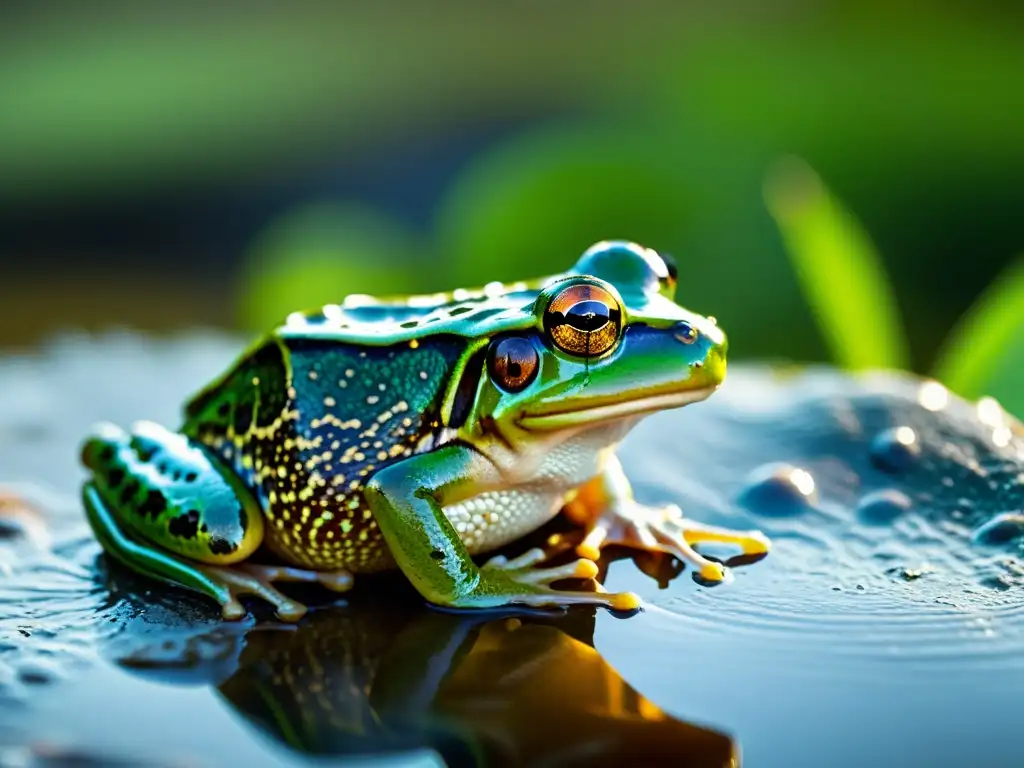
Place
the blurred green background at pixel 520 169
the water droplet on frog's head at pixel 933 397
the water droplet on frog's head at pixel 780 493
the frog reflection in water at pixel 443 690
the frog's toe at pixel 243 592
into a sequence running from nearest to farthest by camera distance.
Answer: the frog reflection in water at pixel 443 690 → the frog's toe at pixel 243 592 → the water droplet on frog's head at pixel 780 493 → the water droplet on frog's head at pixel 933 397 → the blurred green background at pixel 520 169

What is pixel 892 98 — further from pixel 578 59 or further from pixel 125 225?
pixel 125 225

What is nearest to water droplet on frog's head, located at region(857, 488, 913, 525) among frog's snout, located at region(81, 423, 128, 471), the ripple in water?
the ripple in water

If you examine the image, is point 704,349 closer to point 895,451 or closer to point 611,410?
point 611,410

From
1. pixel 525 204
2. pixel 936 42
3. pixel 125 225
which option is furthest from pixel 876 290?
pixel 125 225

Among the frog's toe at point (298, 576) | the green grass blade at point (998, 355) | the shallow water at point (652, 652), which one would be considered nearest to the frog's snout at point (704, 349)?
the shallow water at point (652, 652)

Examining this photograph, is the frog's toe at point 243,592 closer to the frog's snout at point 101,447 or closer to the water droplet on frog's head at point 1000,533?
the frog's snout at point 101,447

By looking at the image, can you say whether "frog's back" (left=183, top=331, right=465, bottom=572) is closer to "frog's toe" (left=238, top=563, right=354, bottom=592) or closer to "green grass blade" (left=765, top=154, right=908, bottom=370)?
"frog's toe" (left=238, top=563, right=354, bottom=592)
